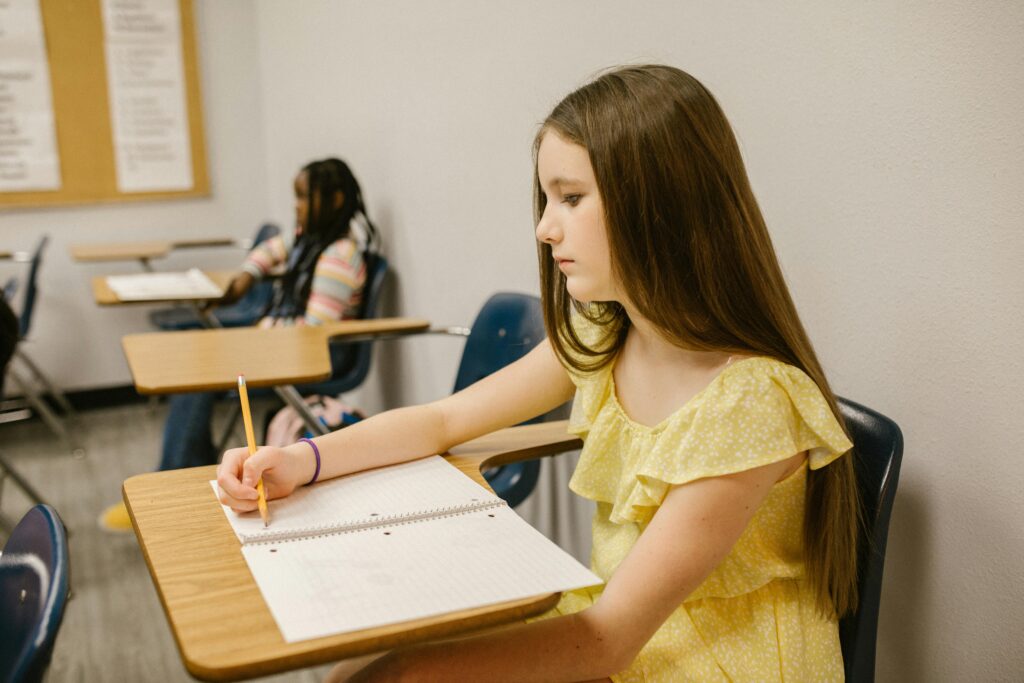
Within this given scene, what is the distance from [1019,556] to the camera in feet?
3.10

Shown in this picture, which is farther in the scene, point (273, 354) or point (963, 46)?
point (273, 354)

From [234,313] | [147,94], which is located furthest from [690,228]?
[147,94]

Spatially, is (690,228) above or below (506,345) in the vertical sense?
above

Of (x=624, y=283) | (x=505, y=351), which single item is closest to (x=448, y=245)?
(x=505, y=351)

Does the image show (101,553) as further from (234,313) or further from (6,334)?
(234,313)

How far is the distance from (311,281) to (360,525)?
1.78 metres

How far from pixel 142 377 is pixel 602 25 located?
111cm

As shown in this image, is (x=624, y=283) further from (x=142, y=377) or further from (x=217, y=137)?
(x=217, y=137)

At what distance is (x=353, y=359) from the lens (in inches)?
102

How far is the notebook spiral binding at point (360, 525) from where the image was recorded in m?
0.84

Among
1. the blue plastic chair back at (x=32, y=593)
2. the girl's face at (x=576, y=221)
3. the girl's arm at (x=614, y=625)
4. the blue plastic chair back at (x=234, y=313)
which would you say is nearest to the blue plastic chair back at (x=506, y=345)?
the girl's face at (x=576, y=221)

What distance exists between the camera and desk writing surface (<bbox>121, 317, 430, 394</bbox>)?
1.61 metres

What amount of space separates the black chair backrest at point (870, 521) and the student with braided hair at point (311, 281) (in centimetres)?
177

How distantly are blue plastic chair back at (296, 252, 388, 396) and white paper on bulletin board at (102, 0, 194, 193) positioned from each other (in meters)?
1.88
